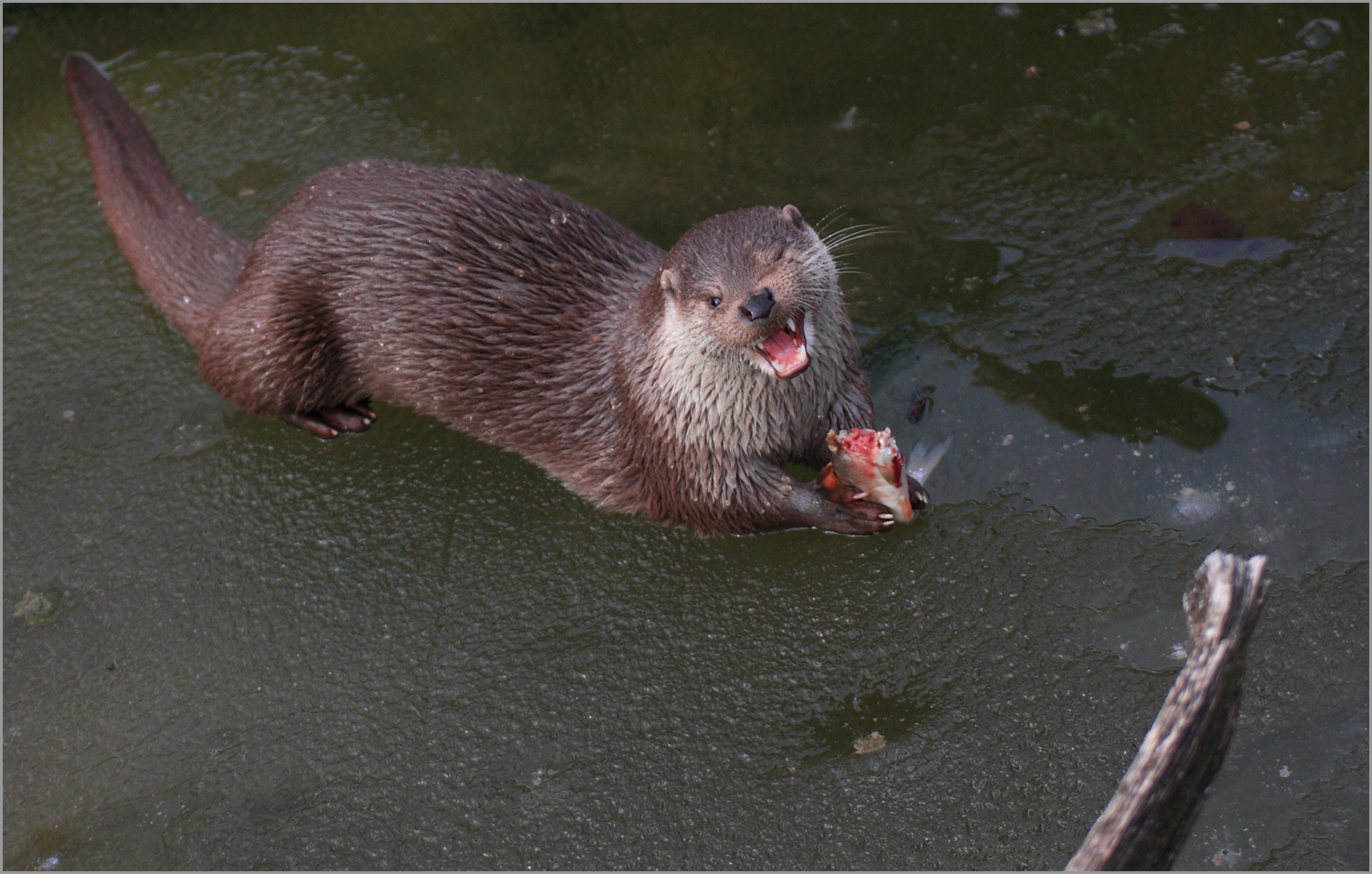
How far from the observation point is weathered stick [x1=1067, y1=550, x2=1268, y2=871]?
154cm

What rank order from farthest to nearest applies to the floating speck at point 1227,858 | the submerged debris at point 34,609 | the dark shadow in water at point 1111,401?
1. the submerged debris at point 34,609
2. the dark shadow in water at point 1111,401
3. the floating speck at point 1227,858

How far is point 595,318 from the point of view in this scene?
7.41 ft

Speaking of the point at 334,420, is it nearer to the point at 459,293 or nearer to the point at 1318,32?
the point at 459,293

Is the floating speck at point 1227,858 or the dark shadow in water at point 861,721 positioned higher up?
the dark shadow in water at point 861,721

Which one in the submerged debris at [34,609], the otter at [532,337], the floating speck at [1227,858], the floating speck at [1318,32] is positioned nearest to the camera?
the floating speck at [1227,858]

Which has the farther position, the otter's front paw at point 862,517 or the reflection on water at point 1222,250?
the reflection on water at point 1222,250

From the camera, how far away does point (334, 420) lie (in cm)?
253

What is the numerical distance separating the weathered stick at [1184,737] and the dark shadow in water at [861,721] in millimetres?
392

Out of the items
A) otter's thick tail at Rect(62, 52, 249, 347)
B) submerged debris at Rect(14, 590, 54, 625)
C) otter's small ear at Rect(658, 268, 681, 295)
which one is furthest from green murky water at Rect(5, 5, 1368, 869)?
otter's small ear at Rect(658, 268, 681, 295)

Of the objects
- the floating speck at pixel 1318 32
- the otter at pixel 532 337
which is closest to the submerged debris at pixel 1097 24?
the floating speck at pixel 1318 32

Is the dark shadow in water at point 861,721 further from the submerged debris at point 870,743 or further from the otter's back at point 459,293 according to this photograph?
the otter's back at point 459,293

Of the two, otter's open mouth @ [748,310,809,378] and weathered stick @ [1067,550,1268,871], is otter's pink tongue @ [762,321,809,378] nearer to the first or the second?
otter's open mouth @ [748,310,809,378]

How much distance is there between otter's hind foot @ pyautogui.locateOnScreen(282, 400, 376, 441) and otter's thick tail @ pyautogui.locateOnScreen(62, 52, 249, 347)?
28 centimetres

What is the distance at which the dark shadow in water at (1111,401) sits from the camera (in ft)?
7.19
